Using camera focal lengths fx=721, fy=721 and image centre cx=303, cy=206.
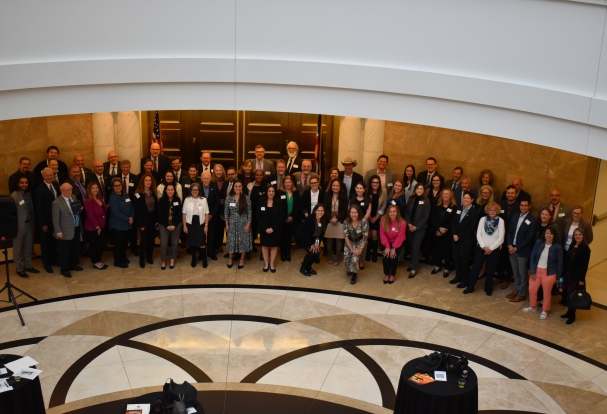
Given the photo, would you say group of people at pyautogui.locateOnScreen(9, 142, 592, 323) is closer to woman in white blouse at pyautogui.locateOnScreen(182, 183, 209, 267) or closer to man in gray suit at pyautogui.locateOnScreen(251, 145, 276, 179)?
woman in white blouse at pyautogui.locateOnScreen(182, 183, 209, 267)

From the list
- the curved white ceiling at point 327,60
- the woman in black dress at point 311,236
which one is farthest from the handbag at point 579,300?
the woman in black dress at point 311,236

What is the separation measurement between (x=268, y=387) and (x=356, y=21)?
4.25m

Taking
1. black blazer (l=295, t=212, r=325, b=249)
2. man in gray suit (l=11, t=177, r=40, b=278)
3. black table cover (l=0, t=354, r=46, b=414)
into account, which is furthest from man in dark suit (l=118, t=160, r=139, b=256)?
black table cover (l=0, t=354, r=46, b=414)

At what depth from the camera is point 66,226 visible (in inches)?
428

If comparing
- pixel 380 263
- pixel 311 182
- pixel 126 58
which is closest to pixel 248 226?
pixel 311 182

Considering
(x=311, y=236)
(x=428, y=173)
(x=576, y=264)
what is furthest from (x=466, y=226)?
(x=311, y=236)

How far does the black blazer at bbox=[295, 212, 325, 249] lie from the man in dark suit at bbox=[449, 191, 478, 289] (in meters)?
2.09

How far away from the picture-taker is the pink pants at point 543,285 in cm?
1011

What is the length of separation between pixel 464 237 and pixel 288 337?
129 inches

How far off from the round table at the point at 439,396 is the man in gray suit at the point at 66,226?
6011 millimetres

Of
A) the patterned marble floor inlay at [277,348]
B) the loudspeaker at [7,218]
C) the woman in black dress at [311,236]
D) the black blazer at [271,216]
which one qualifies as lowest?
the patterned marble floor inlay at [277,348]

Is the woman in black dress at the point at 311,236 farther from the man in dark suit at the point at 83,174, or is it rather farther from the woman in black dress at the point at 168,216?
the man in dark suit at the point at 83,174

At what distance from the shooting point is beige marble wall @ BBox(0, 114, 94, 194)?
40.4 feet

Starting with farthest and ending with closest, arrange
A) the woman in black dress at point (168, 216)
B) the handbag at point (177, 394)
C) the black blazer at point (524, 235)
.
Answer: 1. the woman in black dress at point (168, 216)
2. the black blazer at point (524, 235)
3. the handbag at point (177, 394)
